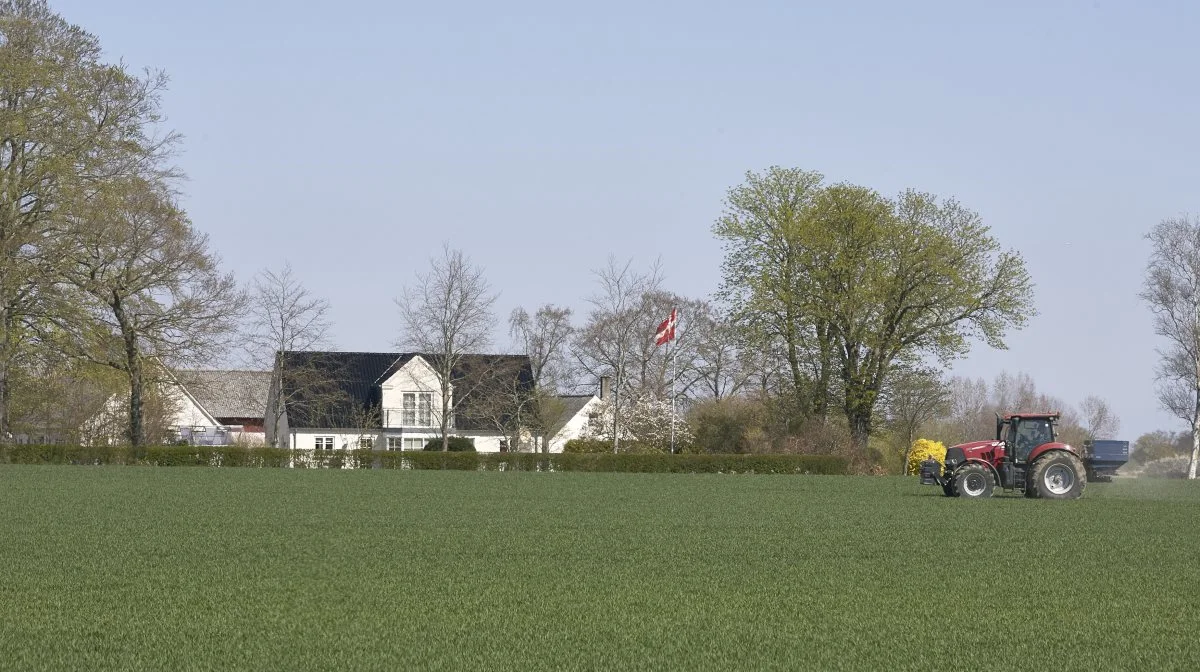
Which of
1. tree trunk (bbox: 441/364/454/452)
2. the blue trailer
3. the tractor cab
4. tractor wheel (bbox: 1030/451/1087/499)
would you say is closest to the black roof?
tree trunk (bbox: 441/364/454/452)

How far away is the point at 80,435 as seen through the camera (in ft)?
218

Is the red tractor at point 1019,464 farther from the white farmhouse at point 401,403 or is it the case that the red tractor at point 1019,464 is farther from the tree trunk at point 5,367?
the white farmhouse at point 401,403

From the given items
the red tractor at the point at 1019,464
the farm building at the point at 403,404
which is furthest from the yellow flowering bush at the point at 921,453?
the red tractor at the point at 1019,464

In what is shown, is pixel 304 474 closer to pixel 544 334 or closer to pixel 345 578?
pixel 345 578

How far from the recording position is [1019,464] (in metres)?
32.6

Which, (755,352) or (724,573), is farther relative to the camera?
(755,352)

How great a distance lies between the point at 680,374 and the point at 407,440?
16073mm

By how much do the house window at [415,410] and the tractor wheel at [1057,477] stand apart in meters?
54.3

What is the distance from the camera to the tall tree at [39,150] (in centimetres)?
4622

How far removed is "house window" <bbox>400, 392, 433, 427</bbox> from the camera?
82625mm

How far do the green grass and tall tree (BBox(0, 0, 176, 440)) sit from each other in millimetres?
20982

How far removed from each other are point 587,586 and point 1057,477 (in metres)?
20.3

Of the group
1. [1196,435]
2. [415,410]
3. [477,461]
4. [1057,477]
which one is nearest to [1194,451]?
Answer: [1196,435]

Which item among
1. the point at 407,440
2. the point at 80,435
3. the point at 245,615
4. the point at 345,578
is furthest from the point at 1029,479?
the point at 407,440
